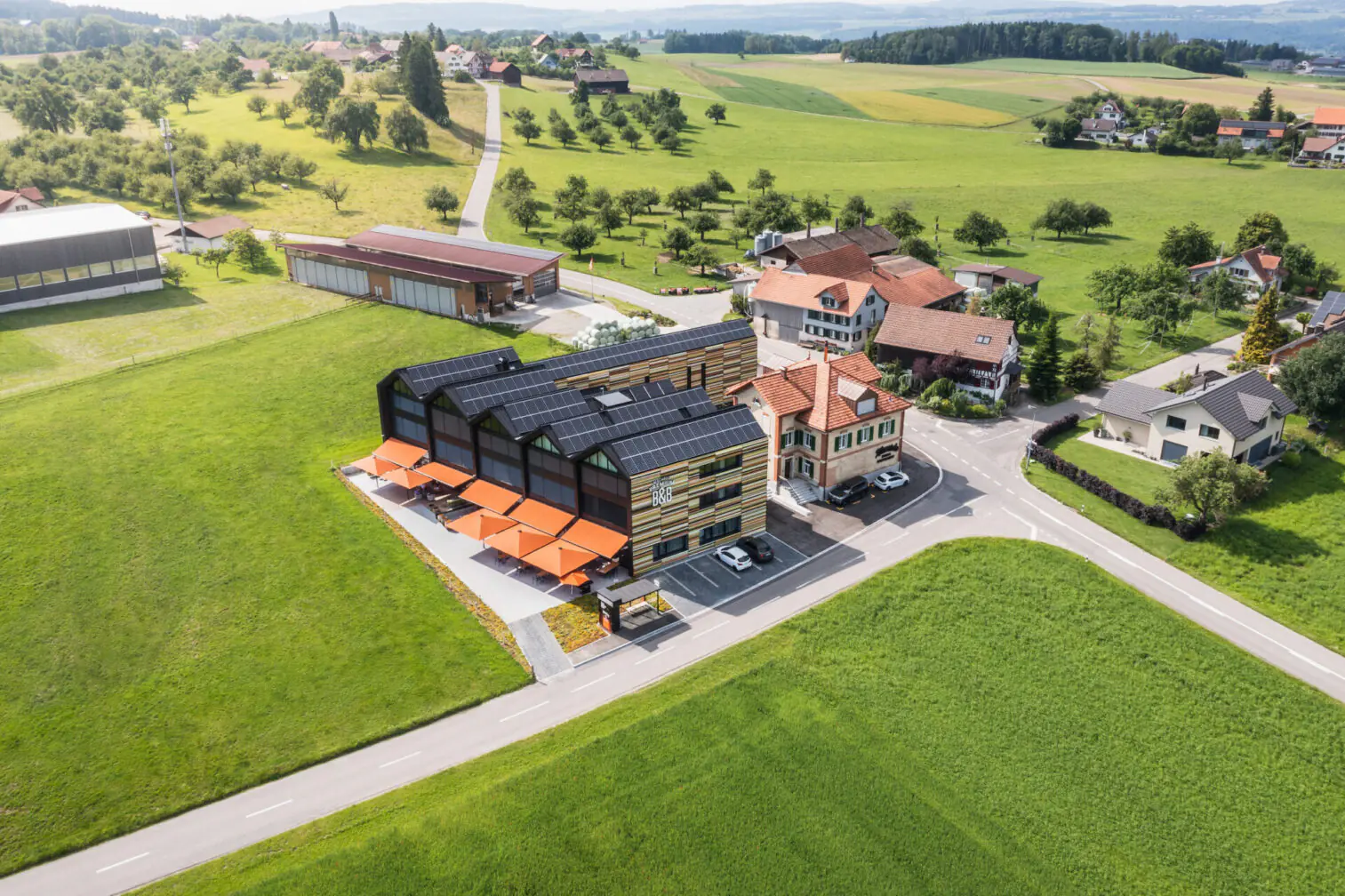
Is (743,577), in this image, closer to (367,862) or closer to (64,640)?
(367,862)

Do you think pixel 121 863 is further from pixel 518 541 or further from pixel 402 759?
pixel 518 541

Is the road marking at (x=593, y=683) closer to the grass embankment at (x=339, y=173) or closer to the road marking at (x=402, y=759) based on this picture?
the road marking at (x=402, y=759)

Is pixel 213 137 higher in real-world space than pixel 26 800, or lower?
higher

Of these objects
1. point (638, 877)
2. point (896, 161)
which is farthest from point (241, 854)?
point (896, 161)

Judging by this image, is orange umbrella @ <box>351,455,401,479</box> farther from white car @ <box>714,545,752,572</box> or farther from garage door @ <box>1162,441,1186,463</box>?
garage door @ <box>1162,441,1186,463</box>

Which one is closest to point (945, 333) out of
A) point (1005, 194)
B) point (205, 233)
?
point (1005, 194)

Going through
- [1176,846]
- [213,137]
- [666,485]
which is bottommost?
[1176,846]

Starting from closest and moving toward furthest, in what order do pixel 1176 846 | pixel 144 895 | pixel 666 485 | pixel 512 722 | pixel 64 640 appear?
pixel 144 895, pixel 1176 846, pixel 512 722, pixel 64 640, pixel 666 485

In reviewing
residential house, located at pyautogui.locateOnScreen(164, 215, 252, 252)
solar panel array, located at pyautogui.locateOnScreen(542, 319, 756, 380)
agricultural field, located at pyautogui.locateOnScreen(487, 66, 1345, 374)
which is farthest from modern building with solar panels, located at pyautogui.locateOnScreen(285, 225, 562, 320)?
solar panel array, located at pyautogui.locateOnScreen(542, 319, 756, 380)
